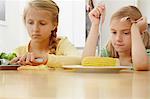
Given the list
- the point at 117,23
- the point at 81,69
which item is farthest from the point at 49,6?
the point at 81,69

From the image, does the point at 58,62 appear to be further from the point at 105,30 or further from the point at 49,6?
the point at 105,30

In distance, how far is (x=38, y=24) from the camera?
1.78 metres

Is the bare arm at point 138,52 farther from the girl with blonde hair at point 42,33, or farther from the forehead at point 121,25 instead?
the girl with blonde hair at point 42,33

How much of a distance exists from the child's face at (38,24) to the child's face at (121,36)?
39 cm

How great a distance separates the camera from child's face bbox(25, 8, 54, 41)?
176 centimetres

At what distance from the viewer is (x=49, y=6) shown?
Result: 1.84 metres

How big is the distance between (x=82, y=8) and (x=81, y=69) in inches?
102

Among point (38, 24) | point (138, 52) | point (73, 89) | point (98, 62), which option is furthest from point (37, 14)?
point (73, 89)

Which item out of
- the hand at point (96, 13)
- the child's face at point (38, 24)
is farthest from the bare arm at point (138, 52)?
the child's face at point (38, 24)

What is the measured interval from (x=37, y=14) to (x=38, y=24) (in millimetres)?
56

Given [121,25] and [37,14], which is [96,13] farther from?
[37,14]

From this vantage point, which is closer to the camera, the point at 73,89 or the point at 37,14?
the point at 73,89

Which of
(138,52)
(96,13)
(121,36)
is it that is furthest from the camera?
(121,36)

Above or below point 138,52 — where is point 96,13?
above
